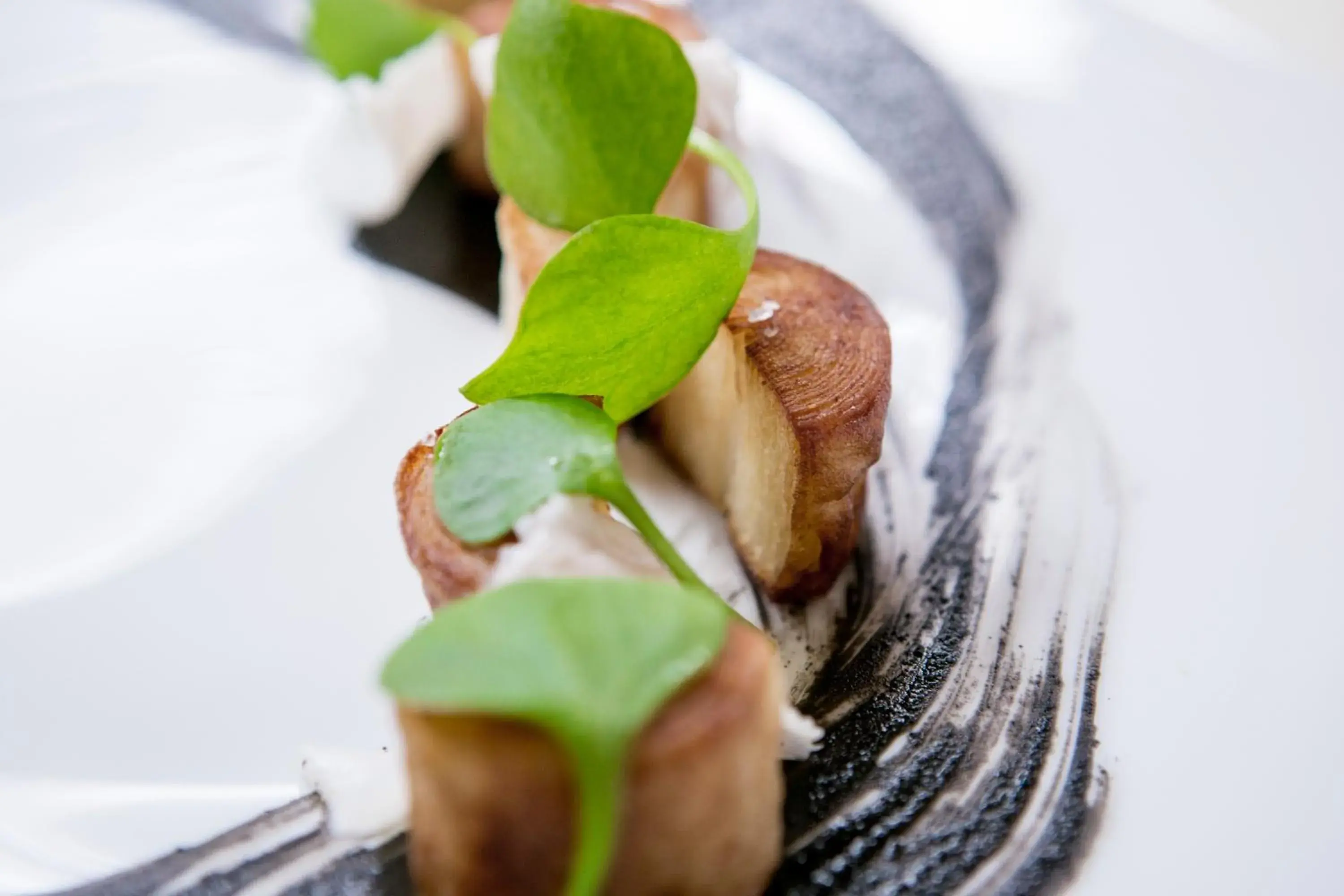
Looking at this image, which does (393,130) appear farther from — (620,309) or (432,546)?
(432,546)

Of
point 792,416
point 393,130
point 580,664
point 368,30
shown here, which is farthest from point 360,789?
point 368,30

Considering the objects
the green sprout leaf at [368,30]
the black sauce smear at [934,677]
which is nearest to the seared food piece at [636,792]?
the black sauce smear at [934,677]

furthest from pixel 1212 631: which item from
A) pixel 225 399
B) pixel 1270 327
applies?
pixel 225 399

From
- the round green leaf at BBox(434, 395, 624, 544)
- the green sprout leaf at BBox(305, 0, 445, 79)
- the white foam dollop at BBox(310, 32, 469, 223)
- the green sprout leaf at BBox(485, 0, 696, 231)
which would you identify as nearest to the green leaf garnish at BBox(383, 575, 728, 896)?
the round green leaf at BBox(434, 395, 624, 544)

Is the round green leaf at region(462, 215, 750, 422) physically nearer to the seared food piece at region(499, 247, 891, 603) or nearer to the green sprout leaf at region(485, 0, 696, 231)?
the seared food piece at region(499, 247, 891, 603)

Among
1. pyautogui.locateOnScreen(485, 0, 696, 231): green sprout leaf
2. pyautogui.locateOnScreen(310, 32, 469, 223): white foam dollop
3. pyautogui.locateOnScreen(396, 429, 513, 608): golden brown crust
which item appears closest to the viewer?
pyautogui.locateOnScreen(396, 429, 513, 608): golden brown crust

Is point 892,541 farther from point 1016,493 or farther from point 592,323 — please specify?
point 592,323
